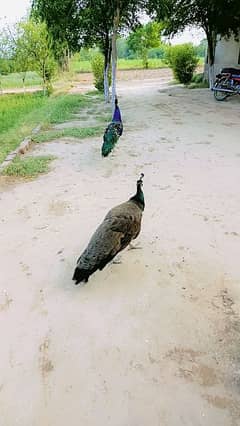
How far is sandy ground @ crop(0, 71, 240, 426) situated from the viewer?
200 centimetres

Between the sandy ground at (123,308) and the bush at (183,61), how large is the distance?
13878 millimetres

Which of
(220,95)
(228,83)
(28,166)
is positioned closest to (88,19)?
(228,83)

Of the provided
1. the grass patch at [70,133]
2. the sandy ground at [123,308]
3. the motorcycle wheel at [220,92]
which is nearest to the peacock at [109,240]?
the sandy ground at [123,308]

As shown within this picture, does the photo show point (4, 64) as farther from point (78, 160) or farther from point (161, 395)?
point (161, 395)

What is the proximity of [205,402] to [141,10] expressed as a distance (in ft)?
40.0

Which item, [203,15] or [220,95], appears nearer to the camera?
[220,95]

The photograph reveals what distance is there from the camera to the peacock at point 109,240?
2750mm

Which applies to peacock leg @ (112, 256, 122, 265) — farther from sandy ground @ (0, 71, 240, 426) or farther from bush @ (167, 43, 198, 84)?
bush @ (167, 43, 198, 84)

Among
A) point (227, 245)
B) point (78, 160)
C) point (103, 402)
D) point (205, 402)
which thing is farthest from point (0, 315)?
point (78, 160)

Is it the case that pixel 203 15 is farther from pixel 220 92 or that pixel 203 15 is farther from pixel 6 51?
pixel 6 51

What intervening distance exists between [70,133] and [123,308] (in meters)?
6.00

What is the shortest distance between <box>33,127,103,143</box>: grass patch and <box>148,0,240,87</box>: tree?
5.06 m

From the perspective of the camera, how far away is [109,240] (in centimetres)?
285

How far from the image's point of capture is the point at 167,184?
499 centimetres
